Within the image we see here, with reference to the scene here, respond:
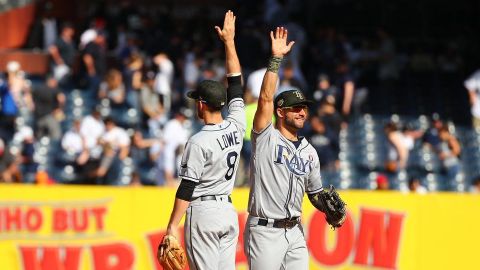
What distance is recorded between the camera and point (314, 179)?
32.3 ft

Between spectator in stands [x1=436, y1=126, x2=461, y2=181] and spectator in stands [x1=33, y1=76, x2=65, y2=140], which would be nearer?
spectator in stands [x1=33, y1=76, x2=65, y2=140]

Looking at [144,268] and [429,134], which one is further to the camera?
[429,134]

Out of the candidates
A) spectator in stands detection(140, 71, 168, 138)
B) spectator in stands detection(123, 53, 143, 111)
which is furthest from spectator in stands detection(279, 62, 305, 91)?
spectator in stands detection(123, 53, 143, 111)

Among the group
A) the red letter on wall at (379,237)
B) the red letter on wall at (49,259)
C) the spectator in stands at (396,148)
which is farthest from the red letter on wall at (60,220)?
the spectator in stands at (396,148)

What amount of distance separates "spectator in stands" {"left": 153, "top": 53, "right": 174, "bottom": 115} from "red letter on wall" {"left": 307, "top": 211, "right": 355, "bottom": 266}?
7.45m

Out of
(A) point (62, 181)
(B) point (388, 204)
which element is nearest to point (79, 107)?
(A) point (62, 181)

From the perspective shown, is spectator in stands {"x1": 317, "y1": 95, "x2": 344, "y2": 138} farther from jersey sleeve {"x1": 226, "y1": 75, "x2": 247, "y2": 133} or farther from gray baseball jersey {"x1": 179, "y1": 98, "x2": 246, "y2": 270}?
gray baseball jersey {"x1": 179, "y1": 98, "x2": 246, "y2": 270}

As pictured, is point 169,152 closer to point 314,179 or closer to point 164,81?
point 164,81

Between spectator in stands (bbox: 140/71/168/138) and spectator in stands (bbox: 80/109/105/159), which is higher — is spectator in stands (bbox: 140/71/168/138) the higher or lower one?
the higher one

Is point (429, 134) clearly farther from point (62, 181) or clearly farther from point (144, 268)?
point (144, 268)

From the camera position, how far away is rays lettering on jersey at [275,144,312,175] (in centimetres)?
962

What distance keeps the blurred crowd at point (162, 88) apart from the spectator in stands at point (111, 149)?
0.02m

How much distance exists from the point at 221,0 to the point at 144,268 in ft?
45.4

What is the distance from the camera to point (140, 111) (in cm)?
2148
